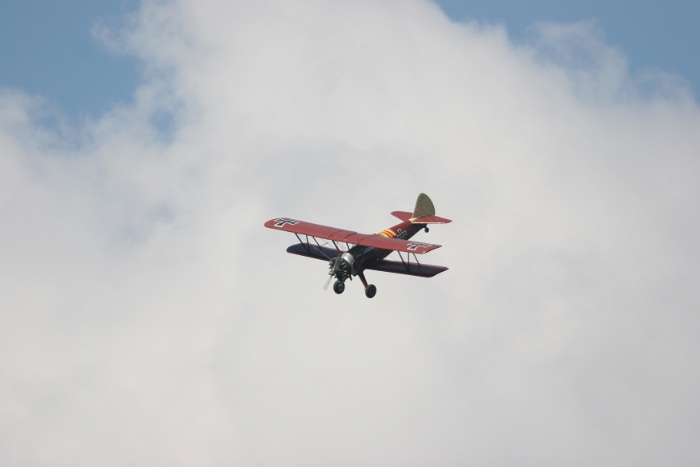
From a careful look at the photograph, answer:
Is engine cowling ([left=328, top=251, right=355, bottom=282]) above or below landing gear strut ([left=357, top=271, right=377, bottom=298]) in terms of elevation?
above

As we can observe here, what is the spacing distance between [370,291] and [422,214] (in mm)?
7818

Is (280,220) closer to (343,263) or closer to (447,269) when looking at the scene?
(343,263)

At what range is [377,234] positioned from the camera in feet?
179

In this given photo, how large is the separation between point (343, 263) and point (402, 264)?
11.0 ft

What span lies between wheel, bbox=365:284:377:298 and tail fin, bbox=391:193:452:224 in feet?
21.7

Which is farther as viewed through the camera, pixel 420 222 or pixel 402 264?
pixel 420 222

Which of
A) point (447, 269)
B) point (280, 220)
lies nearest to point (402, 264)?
point (447, 269)

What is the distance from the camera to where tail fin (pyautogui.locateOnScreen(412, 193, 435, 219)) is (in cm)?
5794

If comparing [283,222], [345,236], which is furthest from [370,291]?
[283,222]

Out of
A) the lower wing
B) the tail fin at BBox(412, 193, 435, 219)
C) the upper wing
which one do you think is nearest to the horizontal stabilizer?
the tail fin at BBox(412, 193, 435, 219)

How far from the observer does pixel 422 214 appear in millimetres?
58031

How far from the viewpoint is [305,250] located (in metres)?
54.8

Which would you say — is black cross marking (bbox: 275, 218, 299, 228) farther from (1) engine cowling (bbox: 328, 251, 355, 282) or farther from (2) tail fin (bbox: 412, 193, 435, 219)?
(2) tail fin (bbox: 412, 193, 435, 219)

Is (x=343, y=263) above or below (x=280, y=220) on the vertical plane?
below
